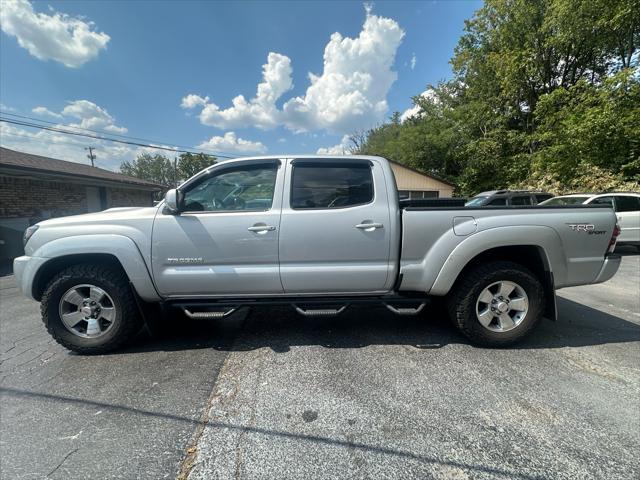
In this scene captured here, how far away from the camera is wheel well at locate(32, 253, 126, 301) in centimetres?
278

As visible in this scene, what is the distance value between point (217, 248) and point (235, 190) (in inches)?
25.6

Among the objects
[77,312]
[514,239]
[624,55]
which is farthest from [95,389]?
[624,55]

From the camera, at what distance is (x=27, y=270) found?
2752mm

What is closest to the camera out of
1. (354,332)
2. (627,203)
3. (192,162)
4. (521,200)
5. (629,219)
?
(354,332)

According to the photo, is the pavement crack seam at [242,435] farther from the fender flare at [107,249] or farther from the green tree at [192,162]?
the green tree at [192,162]

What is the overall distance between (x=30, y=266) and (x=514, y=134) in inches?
815

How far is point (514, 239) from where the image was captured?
8.91ft

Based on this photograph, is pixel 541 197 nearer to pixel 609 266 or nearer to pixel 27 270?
pixel 609 266

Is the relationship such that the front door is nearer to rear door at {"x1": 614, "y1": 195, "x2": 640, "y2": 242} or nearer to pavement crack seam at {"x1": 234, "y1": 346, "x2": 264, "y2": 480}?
pavement crack seam at {"x1": 234, "y1": 346, "x2": 264, "y2": 480}

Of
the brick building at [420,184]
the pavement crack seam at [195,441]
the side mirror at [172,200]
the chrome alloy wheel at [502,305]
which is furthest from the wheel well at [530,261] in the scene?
the brick building at [420,184]

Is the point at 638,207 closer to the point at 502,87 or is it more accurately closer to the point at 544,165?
the point at 544,165

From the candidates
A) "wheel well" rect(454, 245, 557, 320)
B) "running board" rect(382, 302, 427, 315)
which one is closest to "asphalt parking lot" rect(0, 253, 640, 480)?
"running board" rect(382, 302, 427, 315)

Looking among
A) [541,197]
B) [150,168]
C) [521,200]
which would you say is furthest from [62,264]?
[150,168]

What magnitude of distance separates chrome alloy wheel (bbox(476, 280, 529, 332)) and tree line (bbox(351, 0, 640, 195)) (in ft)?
40.7
